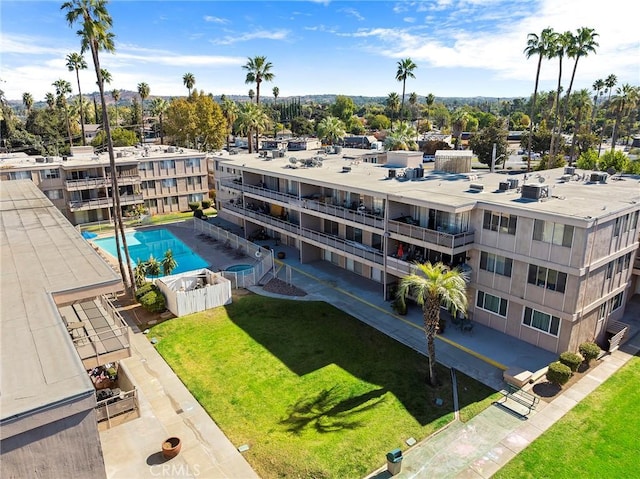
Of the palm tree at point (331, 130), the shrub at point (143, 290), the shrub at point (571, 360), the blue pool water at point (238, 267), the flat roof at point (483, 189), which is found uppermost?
the palm tree at point (331, 130)

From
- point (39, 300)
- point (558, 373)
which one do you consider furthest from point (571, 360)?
point (39, 300)

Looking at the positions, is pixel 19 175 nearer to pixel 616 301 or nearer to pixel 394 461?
pixel 394 461

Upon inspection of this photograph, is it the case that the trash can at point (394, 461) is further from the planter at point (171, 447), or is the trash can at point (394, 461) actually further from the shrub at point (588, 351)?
the shrub at point (588, 351)

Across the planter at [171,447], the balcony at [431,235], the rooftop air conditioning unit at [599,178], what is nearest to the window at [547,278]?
the balcony at [431,235]

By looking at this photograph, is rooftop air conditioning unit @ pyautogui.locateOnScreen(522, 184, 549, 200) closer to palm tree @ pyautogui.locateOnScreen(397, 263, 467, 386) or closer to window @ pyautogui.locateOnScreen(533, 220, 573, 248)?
window @ pyautogui.locateOnScreen(533, 220, 573, 248)

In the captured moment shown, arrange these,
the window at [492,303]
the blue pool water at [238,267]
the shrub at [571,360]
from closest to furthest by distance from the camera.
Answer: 1. the shrub at [571,360]
2. the window at [492,303]
3. the blue pool water at [238,267]
